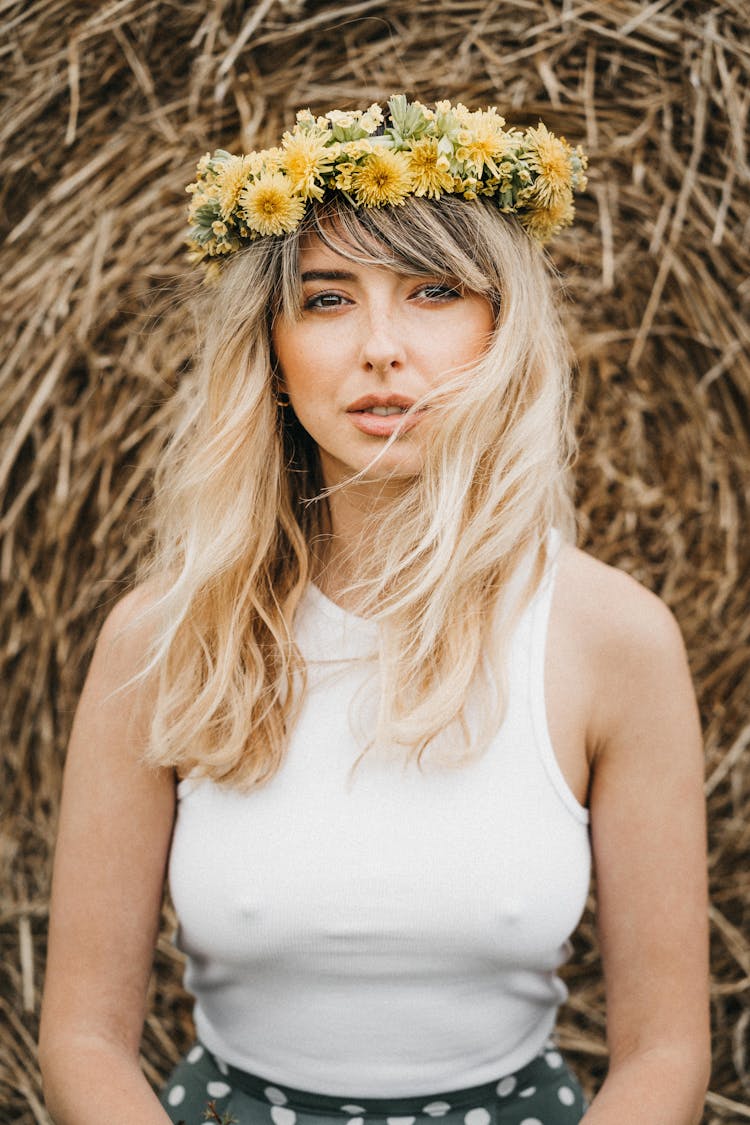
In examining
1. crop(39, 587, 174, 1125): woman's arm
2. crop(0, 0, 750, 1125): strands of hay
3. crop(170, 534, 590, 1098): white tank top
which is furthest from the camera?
crop(0, 0, 750, 1125): strands of hay

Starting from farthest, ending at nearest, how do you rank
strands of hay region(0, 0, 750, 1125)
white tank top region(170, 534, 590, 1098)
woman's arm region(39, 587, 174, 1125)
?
1. strands of hay region(0, 0, 750, 1125)
2. woman's arm region(39, 587, 174, 1125)
3. white tank top region(170, 534, 590, 1098)

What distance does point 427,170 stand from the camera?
115 centimetres

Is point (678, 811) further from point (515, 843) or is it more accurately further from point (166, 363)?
point (166, 363)

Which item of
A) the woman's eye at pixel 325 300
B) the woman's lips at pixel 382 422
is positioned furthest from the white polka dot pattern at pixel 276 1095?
the woman's eye at pixel 325 300

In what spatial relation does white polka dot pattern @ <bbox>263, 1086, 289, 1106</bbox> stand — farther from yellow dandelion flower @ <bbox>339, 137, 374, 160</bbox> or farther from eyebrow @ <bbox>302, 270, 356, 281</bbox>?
yellow dandelion flower @ <bbox>339, 137, 374, 160</bbox>

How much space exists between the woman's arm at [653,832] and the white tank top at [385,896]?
2.0 inches

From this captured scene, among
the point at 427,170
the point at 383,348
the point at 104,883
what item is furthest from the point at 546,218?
the point at 104,883

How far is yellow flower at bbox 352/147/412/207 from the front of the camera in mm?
1134

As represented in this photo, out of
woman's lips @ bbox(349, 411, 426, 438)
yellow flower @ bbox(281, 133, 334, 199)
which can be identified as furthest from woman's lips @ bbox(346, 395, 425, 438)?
yellow flower @ bbox(281, 133, 334, 199)

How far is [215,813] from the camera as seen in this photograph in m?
1.18

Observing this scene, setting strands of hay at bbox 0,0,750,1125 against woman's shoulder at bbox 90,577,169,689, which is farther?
strands of hay at bbox 0,0,750,1125

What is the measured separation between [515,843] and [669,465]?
0.78 metres

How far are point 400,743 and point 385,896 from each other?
15 centimetres

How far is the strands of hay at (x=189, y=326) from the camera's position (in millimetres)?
1556
